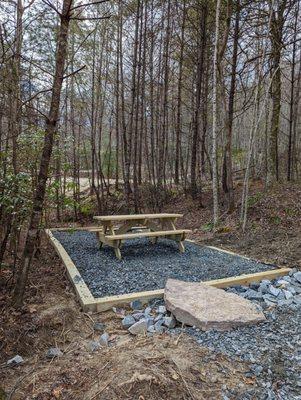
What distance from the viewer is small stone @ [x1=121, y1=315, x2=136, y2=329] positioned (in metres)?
2.96

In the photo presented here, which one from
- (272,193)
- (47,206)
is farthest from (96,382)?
(272,193)

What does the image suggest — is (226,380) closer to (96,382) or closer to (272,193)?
(96,382)

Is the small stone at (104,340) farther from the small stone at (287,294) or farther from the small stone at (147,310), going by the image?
the small stone at (287,294)

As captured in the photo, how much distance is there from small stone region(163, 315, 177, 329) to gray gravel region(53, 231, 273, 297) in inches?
31.2

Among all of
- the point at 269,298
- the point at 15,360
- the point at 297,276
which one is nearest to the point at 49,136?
the point at 15,360

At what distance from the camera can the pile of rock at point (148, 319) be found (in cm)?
285

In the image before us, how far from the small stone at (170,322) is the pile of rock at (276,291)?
3.44 ft

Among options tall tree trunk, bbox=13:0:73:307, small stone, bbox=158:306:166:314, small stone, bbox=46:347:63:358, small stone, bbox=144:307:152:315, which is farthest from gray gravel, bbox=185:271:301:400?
tall tree trunk, bbox=13:0:73:307

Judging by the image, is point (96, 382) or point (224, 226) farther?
point (224, 226)

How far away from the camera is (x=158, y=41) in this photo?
36.2ft

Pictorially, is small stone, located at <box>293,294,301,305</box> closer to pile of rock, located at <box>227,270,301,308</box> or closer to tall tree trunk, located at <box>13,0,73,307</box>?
pile of rock, located at <box>227,270,301,308</box>

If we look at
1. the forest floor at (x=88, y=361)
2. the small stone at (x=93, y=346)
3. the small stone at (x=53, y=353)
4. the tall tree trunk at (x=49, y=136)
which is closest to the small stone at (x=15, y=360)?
the forest floor at (x=88, y=361)

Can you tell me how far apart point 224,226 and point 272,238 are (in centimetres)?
143

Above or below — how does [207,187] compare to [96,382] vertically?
above
